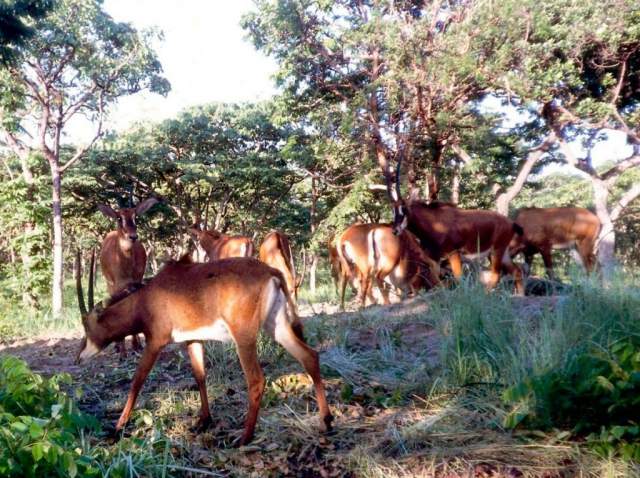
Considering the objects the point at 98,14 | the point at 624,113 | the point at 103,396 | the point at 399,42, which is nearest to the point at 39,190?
the point at 98,14

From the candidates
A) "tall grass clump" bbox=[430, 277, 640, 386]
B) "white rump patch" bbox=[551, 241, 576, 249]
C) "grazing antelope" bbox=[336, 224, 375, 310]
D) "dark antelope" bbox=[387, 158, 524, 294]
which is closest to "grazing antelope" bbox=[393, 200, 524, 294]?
"dark antelope" bbox=[387, 158, 524, 294]

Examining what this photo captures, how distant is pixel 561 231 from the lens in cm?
1411

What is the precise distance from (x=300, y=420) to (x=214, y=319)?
108cm

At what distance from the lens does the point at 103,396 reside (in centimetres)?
586

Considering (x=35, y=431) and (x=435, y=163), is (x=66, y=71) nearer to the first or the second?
(x=435, y=163)

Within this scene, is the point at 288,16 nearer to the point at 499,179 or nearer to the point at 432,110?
the point at 432,110

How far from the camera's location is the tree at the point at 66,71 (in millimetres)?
14594

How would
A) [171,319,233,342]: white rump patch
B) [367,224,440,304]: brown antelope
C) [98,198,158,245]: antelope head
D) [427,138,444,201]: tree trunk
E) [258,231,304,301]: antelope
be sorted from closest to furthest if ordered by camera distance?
[171,319,233,342]: white rump patch → [98,198,158,245]: antelope head → [367,224,440,304]: brown antelope → [258,231,304,301]: antelope → [427,138,444,201]: tree trunk

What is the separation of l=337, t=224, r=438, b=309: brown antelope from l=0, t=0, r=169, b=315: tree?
25.8 ft

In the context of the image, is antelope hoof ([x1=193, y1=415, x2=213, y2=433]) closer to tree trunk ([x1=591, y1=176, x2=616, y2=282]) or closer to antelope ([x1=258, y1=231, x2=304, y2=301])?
antelope ([x1=258, y1=231, x2=304, y2=301])

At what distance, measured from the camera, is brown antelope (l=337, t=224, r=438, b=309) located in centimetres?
1134

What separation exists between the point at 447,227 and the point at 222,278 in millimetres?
7082

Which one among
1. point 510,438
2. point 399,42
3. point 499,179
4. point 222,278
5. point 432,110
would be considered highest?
point 399,42

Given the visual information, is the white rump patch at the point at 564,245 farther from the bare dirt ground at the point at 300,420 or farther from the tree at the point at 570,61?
the bare dirt ground at the point at 300,420
